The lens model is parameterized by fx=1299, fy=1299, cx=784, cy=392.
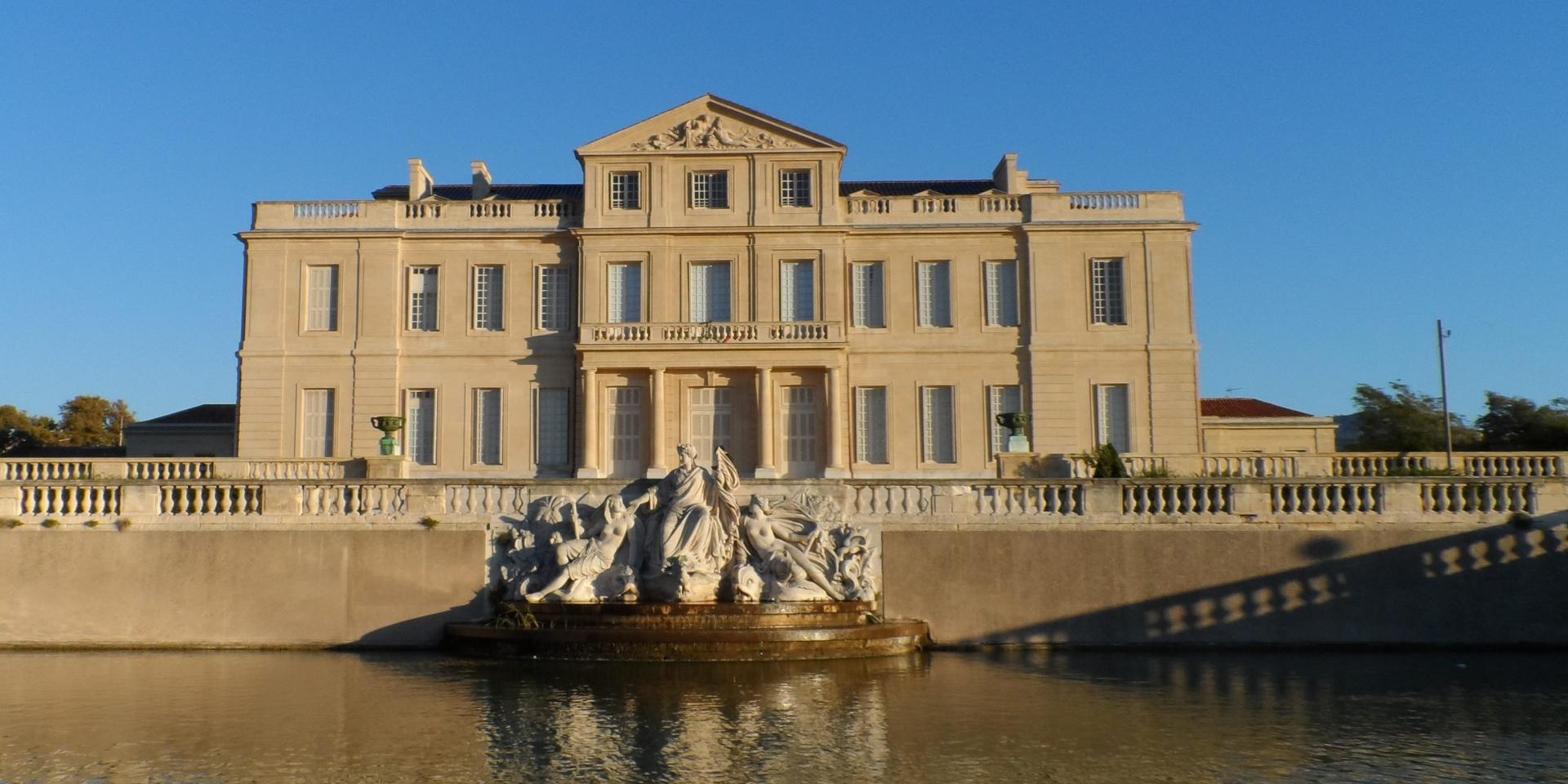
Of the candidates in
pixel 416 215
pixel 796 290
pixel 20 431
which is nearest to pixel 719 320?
pixel 796 290

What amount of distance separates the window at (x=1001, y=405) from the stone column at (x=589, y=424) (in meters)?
9.90

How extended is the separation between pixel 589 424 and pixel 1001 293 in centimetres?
1103

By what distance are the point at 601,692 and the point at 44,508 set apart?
10.4 m

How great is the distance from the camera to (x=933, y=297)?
33.7 m

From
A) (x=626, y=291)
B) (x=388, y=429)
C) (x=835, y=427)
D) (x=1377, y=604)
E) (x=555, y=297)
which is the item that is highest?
(x=626, y=291)

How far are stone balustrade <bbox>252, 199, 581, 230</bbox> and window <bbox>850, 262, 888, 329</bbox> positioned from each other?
748 cm

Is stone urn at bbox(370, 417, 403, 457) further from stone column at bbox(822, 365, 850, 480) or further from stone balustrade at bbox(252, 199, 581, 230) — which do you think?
stone column at bbox(822, 365, 850, 480)

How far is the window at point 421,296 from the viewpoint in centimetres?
3378

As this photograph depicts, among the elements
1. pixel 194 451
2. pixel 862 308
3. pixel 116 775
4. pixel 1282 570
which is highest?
pixel 862 308

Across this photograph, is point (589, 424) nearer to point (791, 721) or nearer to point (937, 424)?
point (937, 424)

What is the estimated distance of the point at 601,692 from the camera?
12656 mm

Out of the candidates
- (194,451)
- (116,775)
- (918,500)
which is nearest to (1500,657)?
(918,500)

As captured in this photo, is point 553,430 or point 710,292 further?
point 710,292

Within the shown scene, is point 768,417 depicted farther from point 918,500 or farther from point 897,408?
point 918,500
